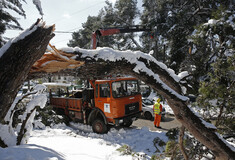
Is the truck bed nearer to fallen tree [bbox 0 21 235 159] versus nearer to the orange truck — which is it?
the orange truck

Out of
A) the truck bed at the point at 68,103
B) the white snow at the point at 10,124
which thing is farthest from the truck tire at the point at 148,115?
the white snow at the point at 10,124

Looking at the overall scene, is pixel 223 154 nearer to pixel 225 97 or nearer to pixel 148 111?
pixel 225 97

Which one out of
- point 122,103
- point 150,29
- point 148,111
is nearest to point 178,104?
point 122,103

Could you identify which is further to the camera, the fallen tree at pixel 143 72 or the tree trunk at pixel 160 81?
the tree trunk at pixel 160 81

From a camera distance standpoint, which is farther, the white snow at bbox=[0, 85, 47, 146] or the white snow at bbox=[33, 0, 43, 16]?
the white snow at bbox=[0, 85, 47, 146]

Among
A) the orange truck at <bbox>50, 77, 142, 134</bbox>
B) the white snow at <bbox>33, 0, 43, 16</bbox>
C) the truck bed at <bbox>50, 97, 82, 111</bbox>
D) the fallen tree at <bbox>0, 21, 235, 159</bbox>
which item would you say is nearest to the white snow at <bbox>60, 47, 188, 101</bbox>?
the fallen tree at <bbox>0, 21, 235, 159</bbox>

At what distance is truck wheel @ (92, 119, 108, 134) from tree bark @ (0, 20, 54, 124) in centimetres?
604

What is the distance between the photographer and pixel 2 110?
1309 millimetres

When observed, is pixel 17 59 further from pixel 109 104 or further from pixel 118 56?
pixel 109 104

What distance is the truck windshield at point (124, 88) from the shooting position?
22.5ft

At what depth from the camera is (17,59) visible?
1.25m

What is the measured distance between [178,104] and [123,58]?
3.18 ft

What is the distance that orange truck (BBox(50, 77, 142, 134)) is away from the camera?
6.73 metres

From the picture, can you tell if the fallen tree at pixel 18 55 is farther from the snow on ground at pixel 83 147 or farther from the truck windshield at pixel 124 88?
the truck windshield at pixel 124 88
